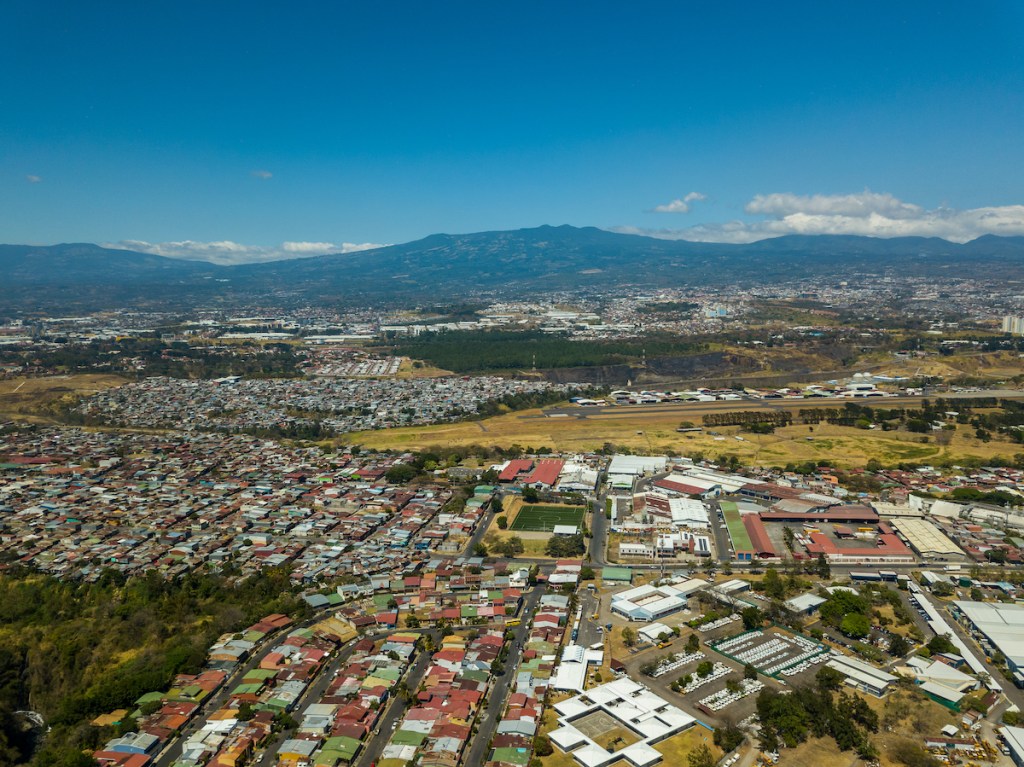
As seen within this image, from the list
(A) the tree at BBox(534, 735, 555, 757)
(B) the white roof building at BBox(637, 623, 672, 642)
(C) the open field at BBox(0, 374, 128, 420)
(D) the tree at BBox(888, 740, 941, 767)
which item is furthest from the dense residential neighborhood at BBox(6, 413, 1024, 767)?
(C) the open field at BBox(0, 374, 128, 420)

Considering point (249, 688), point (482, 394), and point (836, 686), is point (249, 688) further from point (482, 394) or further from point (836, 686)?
point (482, 394)

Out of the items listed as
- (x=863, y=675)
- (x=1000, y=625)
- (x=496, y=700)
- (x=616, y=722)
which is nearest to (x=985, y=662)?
(x=1000, y=625)

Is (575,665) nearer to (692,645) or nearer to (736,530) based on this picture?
(692,645)

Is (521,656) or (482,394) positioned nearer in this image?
(521,656)

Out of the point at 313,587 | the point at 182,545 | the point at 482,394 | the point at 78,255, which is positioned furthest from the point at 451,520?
the point at 78,255

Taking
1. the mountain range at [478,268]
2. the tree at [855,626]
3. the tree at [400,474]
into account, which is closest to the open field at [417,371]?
the tree at [400,474]

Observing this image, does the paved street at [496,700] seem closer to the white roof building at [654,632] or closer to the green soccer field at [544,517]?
the white roof building at [654,632]
